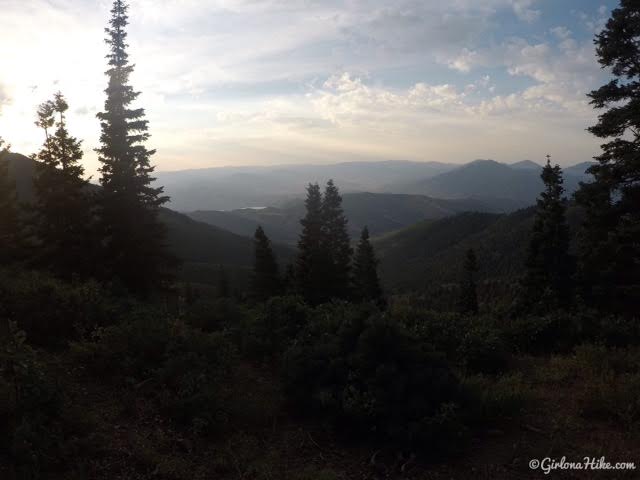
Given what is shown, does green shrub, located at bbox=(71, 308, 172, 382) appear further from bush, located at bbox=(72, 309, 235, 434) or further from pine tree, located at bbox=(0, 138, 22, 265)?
pine tree, located at bbox=(0, 138, 22, 265)

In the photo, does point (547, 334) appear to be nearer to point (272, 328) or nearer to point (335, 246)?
point (272, 328)

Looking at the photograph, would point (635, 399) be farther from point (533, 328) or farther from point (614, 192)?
point (614, 192)

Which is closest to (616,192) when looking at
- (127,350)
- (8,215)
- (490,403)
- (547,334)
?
(547,334)

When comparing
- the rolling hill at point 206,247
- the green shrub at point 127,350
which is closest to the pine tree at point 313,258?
the green shrub at point 127,350

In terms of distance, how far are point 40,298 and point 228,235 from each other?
569ft

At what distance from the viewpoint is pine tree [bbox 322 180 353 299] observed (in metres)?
35.5

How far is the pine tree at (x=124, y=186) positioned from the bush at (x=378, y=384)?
15.8m

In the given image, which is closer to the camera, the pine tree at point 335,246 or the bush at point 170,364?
the bush at point 170,364

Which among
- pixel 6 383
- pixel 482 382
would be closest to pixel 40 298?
pixel 6 383

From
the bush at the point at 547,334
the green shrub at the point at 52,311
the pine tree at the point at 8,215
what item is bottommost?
the bush at the point at 547,334

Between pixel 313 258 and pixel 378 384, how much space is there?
29.7 m

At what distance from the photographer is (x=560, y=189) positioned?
24906mm

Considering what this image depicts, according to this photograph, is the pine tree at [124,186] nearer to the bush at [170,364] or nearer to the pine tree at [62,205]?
the pine tree at [62,205]

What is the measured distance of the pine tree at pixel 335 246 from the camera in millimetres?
35506
